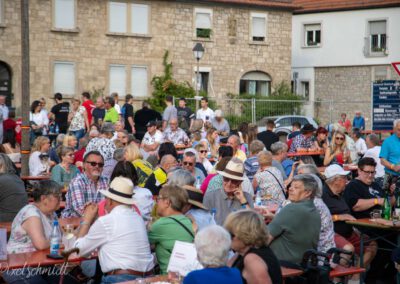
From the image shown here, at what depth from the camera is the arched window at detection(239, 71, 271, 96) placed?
43.5 m

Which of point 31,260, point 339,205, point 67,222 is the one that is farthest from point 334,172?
point 31,260

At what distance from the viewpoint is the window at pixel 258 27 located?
1698 inches

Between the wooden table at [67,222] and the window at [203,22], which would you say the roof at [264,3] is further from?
the wooden table at [67,222]

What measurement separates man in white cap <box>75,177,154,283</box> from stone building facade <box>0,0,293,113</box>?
2888cm

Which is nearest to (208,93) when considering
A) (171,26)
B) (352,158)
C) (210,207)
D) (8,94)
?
(171,26)

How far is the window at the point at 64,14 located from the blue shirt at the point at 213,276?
3221 centimetres

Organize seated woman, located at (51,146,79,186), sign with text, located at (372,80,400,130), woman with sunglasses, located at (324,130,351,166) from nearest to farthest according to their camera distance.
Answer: seated woman, located at (51,146,79,186)
woman with sunglasses, located at (324,130,351,166)
sign with text, located at (372,80,400,130)

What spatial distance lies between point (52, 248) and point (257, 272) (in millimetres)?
2419

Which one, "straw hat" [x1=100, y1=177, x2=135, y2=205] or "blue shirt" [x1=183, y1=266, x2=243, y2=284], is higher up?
"straw hat" [x1=100, y1=177, x2=135, y2=205]

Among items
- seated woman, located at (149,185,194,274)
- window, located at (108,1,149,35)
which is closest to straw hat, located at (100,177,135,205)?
seated woman, located at (149,185,194,274)

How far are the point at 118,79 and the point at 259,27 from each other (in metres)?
8.74

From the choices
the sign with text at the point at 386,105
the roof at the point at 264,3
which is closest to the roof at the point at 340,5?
the roof at the point at 264,3

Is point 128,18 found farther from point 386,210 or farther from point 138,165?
point 386,210

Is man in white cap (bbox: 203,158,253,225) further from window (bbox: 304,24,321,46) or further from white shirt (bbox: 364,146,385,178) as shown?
window (bbox: 304,24,321,46)
